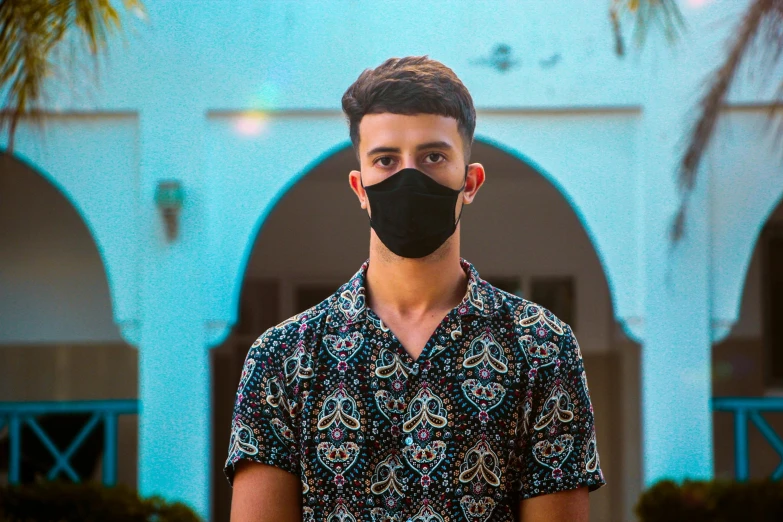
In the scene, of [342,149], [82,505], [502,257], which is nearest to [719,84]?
[342,149]

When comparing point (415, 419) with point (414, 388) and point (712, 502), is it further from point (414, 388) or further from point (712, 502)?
point (712, 502)

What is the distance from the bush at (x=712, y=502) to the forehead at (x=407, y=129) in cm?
520

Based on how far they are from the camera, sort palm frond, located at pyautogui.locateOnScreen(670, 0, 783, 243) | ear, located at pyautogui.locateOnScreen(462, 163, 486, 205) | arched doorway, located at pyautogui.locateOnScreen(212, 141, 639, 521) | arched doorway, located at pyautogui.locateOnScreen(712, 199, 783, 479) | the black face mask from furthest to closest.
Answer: arched doorway, located at pyautogui.locateOnScreen(212, 141, 639, 521) < arched doorway, located at pyautogui.locateOnScreen(712, 199, 783, 479) < palm frond, located at pyautogui.locateOnScreen(670, 0, 783, 243) < ear, located at pyautogui.locateOnScreen(462, 163, 486, 205) < the black face mask

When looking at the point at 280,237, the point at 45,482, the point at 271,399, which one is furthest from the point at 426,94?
the point at 280,237

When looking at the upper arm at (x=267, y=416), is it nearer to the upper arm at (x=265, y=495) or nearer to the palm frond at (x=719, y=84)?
the upper arm at (x=265, y=495)

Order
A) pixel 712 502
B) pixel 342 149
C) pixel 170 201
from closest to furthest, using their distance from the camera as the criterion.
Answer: pixel 712 502 → pixel 170 201 → pixel 342 149

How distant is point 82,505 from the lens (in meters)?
6.63

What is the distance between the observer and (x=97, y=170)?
6.91 m

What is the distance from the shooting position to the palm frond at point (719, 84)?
5.27m

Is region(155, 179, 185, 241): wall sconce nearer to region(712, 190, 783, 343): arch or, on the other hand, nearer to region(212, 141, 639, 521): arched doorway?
region(212, 141, 639, 521): arched doorway

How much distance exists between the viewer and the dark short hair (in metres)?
1.87

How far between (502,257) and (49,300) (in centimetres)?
405

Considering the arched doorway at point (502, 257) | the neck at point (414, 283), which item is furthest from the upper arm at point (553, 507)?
the arched doorway at point (502, 257)

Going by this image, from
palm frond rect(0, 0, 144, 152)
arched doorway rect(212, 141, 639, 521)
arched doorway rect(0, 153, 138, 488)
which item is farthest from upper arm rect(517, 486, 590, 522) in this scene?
arched doorway rect(212, 141, 639, 521)
